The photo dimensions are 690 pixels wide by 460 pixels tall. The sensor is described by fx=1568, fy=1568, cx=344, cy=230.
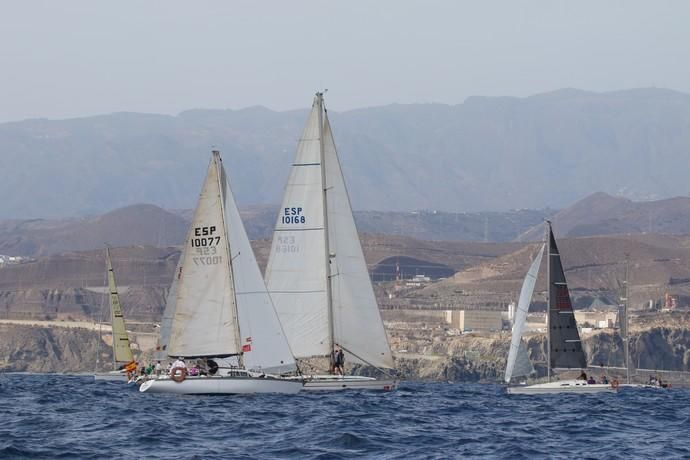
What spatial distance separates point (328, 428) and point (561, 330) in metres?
25.0

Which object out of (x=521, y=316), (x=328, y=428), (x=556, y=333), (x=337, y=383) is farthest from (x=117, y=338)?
(x=328, y=428)

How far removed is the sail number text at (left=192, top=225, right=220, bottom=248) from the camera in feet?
156

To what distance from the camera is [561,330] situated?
62250mm

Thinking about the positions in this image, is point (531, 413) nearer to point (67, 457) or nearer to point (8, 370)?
point (67, 457)

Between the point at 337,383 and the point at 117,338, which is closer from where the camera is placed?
the point at 337,383

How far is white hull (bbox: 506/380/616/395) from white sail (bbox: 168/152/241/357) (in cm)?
1882

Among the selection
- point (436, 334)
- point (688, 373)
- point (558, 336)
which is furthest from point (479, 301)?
point (558, 336)

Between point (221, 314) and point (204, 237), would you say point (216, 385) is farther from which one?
point (204, 237)

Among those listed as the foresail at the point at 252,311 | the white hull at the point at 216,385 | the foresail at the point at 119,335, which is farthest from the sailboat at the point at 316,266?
the foresail at the point at 119,335

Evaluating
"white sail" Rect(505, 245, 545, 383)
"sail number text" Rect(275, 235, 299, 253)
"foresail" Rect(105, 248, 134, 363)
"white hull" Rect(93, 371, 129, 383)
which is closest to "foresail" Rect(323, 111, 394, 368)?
"sail number text" Rect(275, 235, 299, 253)

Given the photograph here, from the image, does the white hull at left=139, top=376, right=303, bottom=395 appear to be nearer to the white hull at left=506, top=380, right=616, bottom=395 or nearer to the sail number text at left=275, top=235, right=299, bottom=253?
the sail number text at left=275, top=235, right=299, bottom=253

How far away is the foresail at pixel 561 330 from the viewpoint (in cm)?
6231

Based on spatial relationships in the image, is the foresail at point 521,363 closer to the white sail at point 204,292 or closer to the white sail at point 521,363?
the white sail at point 521,363

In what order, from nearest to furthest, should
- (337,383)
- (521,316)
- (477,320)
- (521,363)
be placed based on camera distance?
(337,383), (521,363), (521,316), (477,320)
